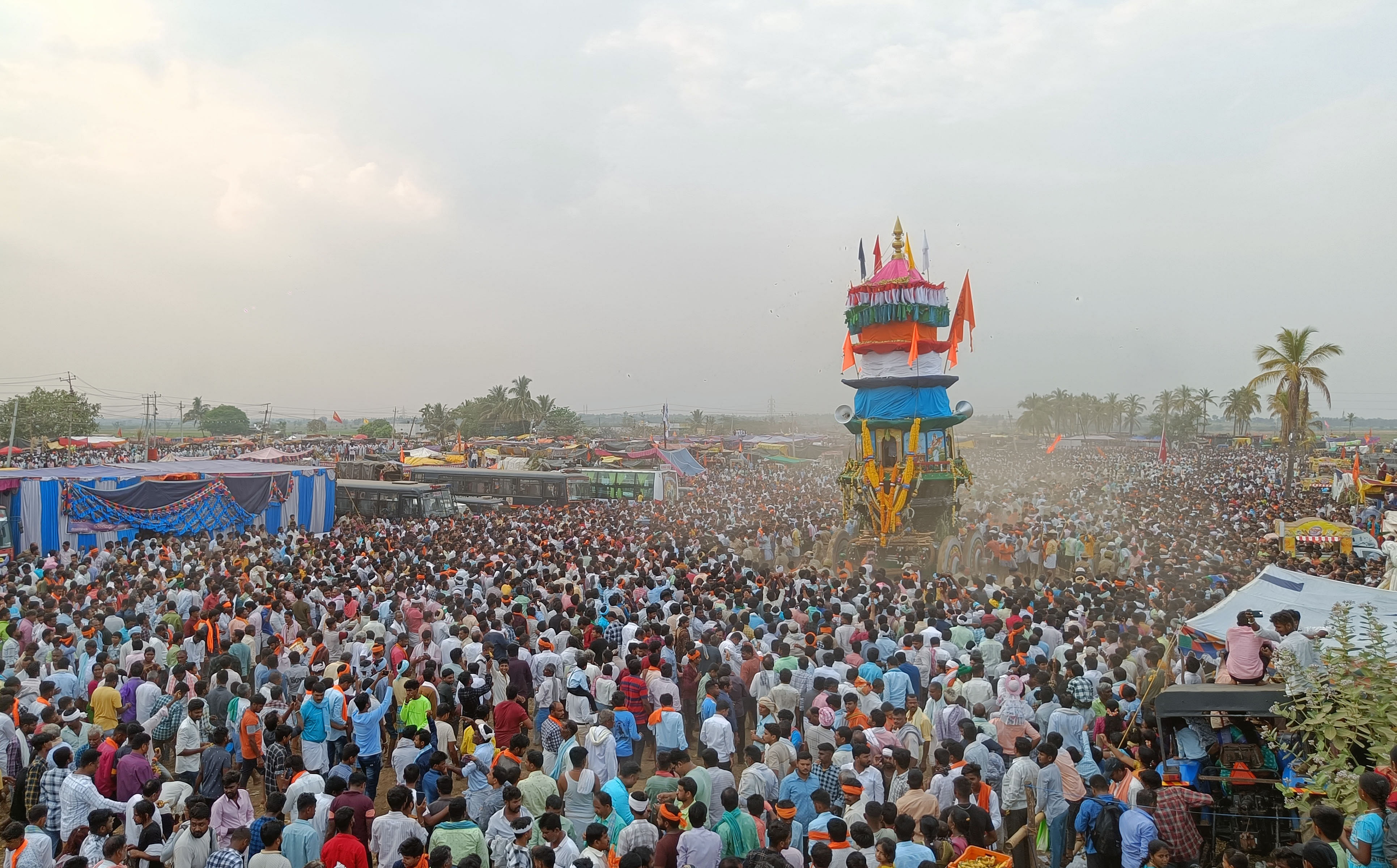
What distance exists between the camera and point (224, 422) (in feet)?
418

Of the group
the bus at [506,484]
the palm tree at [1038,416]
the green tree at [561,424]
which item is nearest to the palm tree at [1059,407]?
the palm tree at [1038,416]

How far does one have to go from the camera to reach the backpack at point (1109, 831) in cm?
579

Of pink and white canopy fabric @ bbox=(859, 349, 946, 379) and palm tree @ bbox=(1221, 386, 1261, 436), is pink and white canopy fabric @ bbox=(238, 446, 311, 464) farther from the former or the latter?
palm tree @ bbox=(1221, 386, 1261, 436)

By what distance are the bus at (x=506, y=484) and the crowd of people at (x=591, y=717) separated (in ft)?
52.2

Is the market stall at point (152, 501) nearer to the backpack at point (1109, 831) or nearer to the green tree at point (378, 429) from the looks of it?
the backpack at point (1109, 831)

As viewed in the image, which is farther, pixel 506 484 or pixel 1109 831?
pixel 506 484

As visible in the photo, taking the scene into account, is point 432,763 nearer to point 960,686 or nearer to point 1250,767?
point 960,686

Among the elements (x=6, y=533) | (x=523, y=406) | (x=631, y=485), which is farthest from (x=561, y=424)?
(x=6, y=533)

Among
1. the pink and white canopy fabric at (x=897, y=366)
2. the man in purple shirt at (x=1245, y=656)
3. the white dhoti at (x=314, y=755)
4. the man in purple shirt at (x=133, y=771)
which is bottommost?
the white dhoti at (x=314, y=755)

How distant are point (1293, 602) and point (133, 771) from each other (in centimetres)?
1207

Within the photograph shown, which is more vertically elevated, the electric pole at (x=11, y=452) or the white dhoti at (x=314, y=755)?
the electric pole at (x=11, y=452)

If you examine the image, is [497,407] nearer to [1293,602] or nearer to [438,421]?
[438,421]

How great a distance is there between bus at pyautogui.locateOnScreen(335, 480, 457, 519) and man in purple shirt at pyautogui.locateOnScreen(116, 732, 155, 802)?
2161 centimetres

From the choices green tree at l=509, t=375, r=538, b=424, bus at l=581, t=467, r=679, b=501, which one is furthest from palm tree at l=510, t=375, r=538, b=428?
bus at l=581, t=467, r=679, b=501
